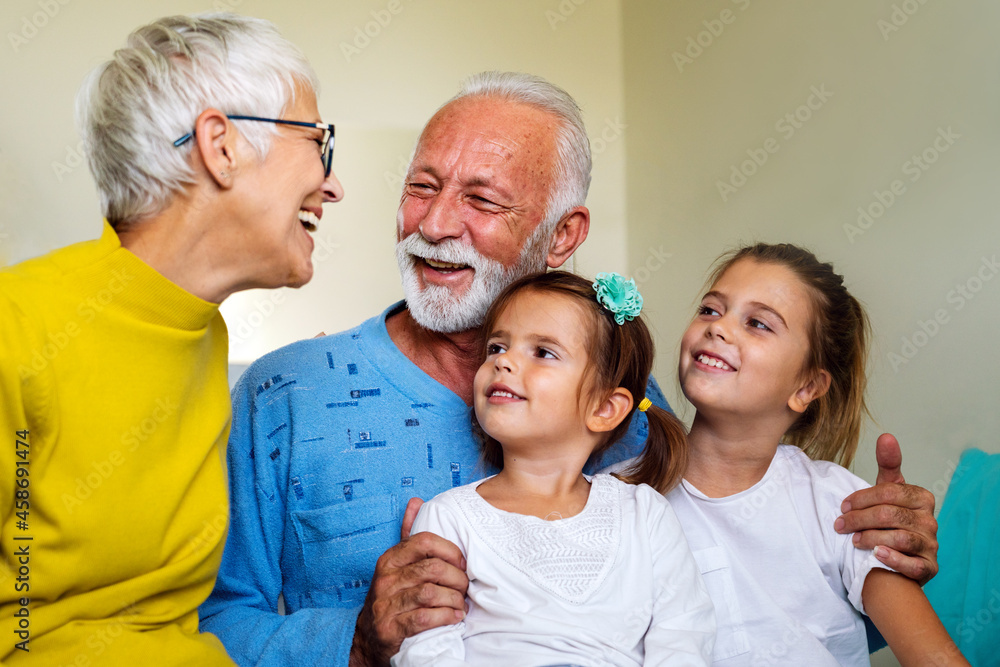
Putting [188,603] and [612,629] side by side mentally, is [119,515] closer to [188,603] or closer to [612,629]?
[188,603]

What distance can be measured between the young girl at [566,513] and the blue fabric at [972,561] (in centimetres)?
78

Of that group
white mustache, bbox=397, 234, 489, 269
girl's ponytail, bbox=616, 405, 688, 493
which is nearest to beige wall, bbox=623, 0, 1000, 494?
girl's ponytail, bbox=616, 405, 688, 493

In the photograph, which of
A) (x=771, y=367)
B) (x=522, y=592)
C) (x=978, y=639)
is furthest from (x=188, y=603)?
(x=978, y=639)

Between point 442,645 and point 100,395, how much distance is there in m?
0.63

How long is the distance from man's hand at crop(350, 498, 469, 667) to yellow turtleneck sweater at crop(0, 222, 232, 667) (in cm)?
27

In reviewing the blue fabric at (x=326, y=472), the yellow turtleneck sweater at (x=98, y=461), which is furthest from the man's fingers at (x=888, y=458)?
the yellow turtleneck sweater at (x=98, y=461)

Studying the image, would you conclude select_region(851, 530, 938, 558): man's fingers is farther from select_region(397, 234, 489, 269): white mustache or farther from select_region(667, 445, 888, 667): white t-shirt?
select_region(397, 234, 489, 269): white mustache

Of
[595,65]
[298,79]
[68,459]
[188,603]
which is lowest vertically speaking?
[188,603]

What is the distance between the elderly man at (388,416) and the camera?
148 centimetres

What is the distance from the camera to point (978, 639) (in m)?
1.84

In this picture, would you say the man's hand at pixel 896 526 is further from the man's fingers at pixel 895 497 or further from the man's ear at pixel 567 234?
the man's ear at pixel 567 234

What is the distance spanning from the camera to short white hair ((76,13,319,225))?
3.77 ft

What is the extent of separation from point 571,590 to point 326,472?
1.75 ft

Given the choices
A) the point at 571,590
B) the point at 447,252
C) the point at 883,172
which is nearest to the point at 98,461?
the point at 571,590
